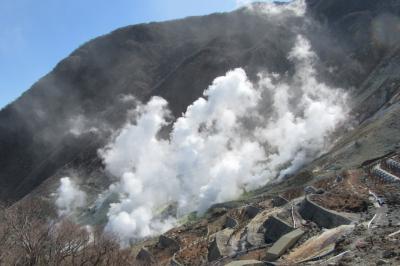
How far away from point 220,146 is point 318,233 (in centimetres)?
4501

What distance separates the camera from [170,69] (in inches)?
3907

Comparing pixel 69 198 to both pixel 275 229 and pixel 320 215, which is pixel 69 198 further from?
pixel 320 215

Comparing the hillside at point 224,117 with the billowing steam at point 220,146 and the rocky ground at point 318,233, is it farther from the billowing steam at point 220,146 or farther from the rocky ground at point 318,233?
the billowing steam at point 220,146

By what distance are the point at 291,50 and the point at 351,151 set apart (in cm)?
4061

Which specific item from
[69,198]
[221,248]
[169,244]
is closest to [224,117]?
[69,198]

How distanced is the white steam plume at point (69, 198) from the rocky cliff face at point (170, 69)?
5.44m

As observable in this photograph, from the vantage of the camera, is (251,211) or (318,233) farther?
(251,211)

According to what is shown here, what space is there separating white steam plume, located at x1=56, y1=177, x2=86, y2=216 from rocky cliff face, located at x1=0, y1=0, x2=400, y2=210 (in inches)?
214

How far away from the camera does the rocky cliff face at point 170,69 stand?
75250 mm

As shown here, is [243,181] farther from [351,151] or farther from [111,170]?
[111,170]

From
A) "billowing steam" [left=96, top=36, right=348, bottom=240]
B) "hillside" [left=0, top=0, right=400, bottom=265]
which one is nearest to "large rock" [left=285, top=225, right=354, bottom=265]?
"hillside" [left=0, top=0, right=400, bottom=265]

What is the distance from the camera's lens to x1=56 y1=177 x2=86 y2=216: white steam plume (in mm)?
67812

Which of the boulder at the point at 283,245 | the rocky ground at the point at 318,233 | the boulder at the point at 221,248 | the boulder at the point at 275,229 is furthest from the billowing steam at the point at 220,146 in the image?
the boulder at the point at 283,245

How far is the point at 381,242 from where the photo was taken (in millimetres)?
15883
